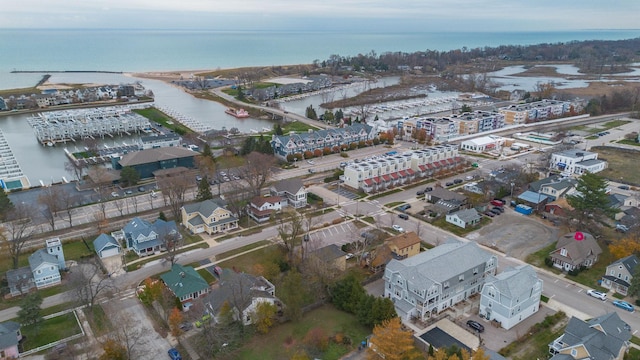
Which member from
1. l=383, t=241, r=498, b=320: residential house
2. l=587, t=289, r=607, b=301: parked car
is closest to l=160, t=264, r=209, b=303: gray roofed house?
l=383, t=241, r=498, b=320: residential house

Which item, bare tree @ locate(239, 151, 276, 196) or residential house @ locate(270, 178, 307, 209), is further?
bare tree @ locate(239, 151, 276, 196)

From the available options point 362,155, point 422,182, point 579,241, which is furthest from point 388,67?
point 579,241

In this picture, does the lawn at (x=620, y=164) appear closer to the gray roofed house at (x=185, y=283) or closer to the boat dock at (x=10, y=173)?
the gray roofed house at (x=185, y=283)

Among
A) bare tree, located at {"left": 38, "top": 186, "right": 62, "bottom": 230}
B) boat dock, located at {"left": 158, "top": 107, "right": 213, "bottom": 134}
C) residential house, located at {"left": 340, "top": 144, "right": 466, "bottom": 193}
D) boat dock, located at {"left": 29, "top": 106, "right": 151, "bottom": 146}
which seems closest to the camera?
bare tree, located at {"left": 38, "top": 186, "right": 62, "bottom": 230}

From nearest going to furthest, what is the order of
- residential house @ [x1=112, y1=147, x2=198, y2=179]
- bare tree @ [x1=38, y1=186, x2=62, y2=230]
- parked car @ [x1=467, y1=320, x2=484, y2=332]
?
parked car @ [x1=467, y1=320, x2=484, y2=332] < bare tree @ [x1=38, y1=186, x2=62, y2=230] < residential house @ [x1=112, y1=147, x2=198, y2=179]

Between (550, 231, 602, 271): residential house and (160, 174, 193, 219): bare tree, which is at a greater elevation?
(160, 174, 193, 219): bare tree

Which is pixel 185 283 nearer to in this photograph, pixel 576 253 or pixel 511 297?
pixel 511 297

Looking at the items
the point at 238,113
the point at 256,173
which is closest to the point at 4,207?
the point at 256,173

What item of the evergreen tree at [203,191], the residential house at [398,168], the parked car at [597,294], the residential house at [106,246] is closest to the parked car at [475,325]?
the parked car at [597,294]

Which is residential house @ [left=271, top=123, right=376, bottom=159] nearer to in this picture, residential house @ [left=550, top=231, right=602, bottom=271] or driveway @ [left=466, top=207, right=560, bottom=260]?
driveway @ [left=466, top=207, right=560, bottom=260]
